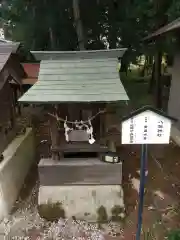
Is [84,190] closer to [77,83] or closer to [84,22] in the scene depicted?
[77,83]

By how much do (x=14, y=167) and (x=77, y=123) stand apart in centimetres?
229

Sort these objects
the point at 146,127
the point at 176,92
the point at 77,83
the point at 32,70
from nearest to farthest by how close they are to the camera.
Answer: the point at 146,127 < the point at 77,83 < the point at 32,70 < the point at 176,92

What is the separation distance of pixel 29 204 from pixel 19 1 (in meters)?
8.48

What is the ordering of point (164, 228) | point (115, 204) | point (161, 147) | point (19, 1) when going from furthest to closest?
point (19, 1) → point (161, 147) → point (115, 204) → point (164, 228)

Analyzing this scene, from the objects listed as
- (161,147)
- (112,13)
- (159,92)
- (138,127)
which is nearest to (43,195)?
(138,127)

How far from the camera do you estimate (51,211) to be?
219 inches

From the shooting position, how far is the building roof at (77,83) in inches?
187

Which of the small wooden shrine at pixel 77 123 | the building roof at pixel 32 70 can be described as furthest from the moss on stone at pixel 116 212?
the building roof at pixel 32 70

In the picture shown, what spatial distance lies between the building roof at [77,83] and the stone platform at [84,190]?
1.66m

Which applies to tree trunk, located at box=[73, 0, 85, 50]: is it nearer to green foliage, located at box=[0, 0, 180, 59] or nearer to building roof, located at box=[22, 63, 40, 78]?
green foliage, located at box=[0, 0, 180, 59]

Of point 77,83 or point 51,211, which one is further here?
point 51,211

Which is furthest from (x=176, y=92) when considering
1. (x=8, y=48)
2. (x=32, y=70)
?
(x=8, y=48)

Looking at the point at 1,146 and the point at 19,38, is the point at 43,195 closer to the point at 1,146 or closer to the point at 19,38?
the point at 1,146

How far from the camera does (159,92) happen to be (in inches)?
477
